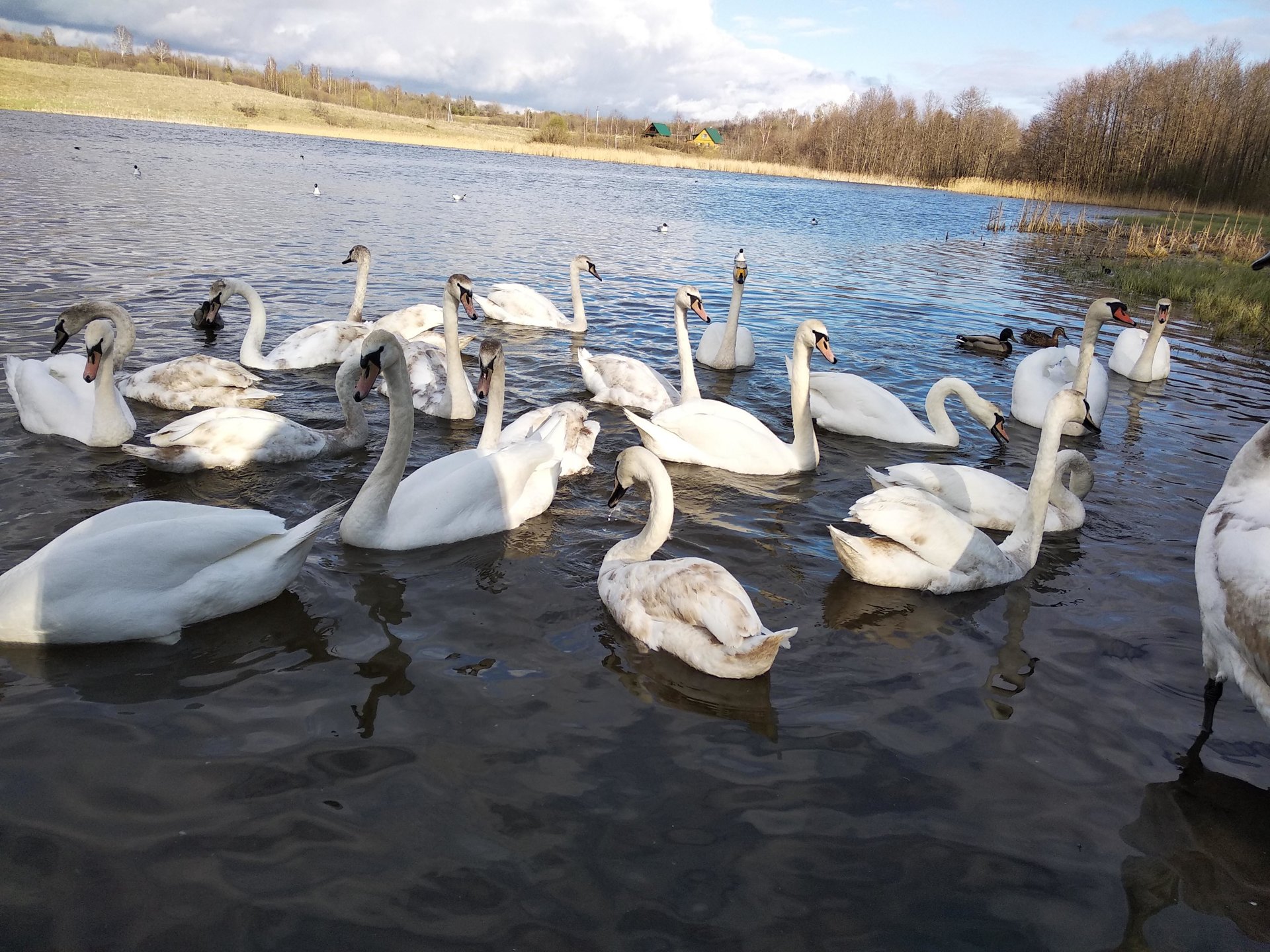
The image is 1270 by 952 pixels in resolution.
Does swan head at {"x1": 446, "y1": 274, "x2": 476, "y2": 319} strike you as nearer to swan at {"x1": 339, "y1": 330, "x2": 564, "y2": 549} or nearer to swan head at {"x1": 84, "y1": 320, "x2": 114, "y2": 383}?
swan at {"x1": 339, "y1": 330, "x2": 564, "y2": 549}

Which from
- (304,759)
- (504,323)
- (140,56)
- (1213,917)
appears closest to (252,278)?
(504,323)

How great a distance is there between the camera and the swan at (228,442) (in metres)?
6.28

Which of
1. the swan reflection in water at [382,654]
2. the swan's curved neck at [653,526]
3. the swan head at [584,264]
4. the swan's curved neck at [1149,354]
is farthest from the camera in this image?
the swan head at [584,264]

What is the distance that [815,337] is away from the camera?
750cm

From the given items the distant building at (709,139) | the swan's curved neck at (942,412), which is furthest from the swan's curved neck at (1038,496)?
the distant building at (709,139)

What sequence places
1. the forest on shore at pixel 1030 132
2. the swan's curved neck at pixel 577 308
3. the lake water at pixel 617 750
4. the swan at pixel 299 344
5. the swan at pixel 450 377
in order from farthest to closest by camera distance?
the forest on shore at pixel 1030 132 < the swan's curved neck at pixel 577 308 < the swan at pixel 299 344 < the swan at pixel 450 377 < the lake water at pixel 617 750

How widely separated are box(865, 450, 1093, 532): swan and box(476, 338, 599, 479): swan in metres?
2.32

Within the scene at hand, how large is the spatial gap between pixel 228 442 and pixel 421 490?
1.90 metres

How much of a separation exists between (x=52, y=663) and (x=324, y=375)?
576 cm

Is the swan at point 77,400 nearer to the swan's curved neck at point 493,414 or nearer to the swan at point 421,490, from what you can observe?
the swan at point 421,490

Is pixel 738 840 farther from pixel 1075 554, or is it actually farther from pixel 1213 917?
pixel 1075 554

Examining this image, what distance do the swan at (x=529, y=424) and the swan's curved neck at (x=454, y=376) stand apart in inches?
45.7

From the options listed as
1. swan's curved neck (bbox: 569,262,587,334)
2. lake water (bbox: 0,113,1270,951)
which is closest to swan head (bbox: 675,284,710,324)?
lake water (bbox: 0,113,1270,951)

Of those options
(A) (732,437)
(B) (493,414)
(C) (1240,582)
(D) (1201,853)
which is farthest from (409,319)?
(D) (1201,853)
